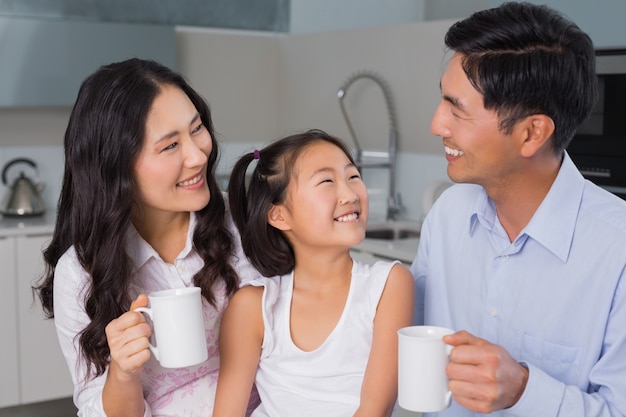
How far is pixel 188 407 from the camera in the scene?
1.77 m

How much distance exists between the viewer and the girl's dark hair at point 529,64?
152 cm

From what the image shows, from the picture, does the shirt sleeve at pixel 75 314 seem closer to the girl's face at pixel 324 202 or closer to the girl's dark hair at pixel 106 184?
the girl's dark hair at pixel 106 184

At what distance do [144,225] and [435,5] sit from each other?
320 cm

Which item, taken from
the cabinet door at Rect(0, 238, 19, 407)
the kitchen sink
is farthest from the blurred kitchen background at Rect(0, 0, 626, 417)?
the kitchen sink

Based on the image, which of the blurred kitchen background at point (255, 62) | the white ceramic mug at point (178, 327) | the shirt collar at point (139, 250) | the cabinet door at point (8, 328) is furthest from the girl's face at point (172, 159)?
the cabinet door at point (8, 328)

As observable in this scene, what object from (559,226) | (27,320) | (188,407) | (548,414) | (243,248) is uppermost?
(559,226)

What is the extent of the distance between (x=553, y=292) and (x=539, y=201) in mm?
172

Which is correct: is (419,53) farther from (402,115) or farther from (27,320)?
(27,320)

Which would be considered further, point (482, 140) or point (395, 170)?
point (395, 170)

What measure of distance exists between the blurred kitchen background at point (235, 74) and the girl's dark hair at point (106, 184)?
156 centimetres

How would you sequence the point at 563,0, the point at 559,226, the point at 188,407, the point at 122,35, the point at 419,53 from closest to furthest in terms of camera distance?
the point at 559,226
the point at 188,407
the point at 563,0
the point at 419,53
the point at 122,35

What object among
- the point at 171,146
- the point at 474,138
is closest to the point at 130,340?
the point at 171,146

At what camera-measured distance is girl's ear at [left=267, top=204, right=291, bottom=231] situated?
183 cm

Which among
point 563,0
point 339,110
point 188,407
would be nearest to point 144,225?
point 188,407
